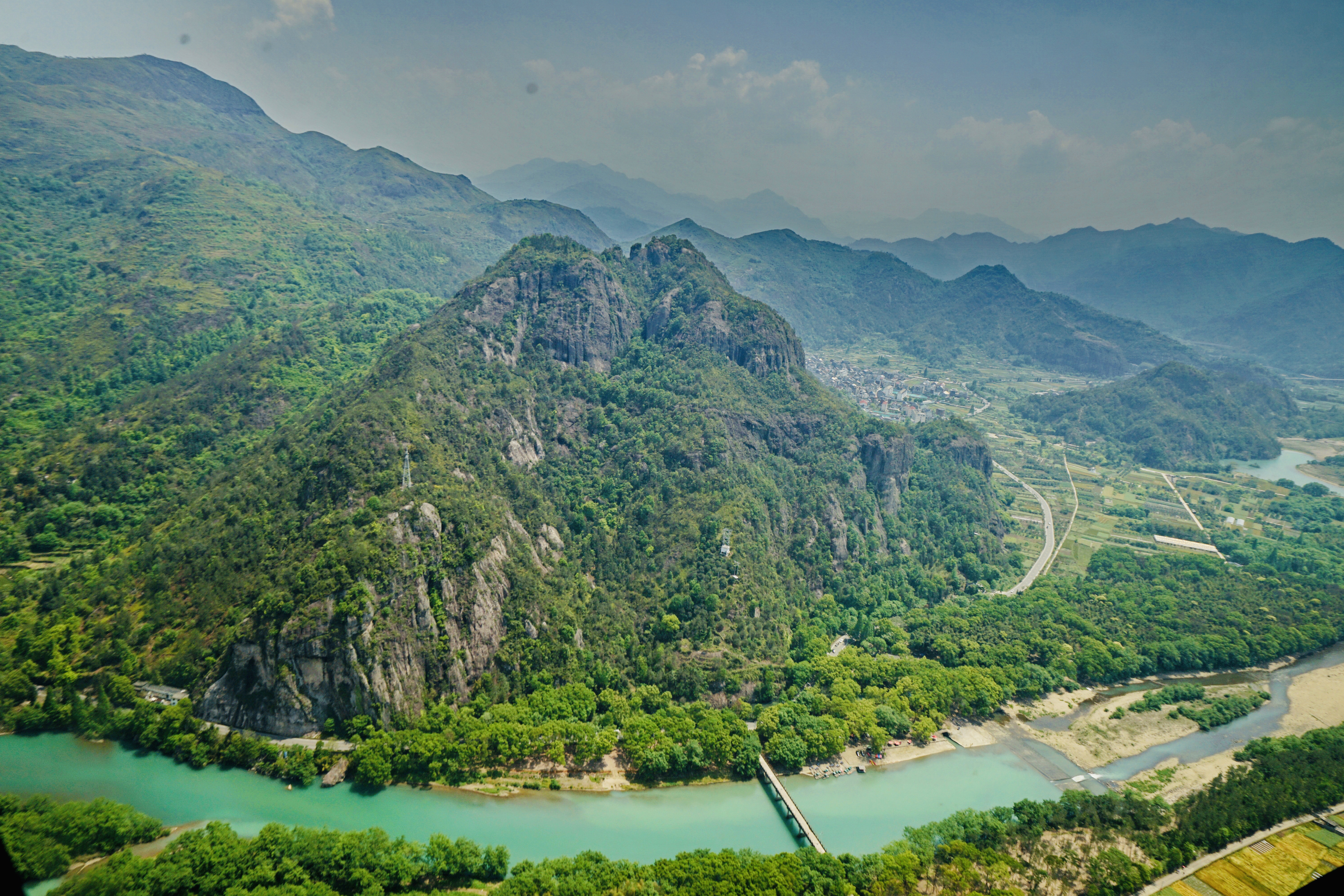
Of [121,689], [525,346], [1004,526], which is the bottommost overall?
[121,689]

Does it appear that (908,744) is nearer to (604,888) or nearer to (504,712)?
(604,888)

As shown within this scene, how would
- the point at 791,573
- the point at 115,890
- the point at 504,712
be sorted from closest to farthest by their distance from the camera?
1. the point at 115,890
2. the point at 504,712
3. the point at 791,573

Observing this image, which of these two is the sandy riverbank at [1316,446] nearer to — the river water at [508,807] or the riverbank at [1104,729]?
the riverbank at [1104,729]

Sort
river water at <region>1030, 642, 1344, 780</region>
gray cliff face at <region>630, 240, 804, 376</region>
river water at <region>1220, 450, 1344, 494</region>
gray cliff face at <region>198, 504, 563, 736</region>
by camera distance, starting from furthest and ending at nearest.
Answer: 1. river water at <region>1220, 450, 1344, 494</region>
2. gray cliff face at <region>630, 240, 804, 376</region>
3. river water at <region>1030, 642, 1344, 780</region>
4. gray cliff face at <region>198, 504, 563, 736</region>

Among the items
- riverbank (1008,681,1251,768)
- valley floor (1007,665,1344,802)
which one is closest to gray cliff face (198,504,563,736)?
riverbank (1008,681,1251,768)

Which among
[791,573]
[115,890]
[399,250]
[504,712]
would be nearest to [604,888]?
[504,712]

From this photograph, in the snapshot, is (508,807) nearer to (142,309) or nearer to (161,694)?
(161,694)

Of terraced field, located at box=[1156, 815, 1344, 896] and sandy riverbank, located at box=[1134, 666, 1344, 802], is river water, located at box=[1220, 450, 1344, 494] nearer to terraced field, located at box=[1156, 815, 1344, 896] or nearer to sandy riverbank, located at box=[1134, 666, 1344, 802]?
sandy riverbank, located at box=[1134, 666, 1344, 802]
